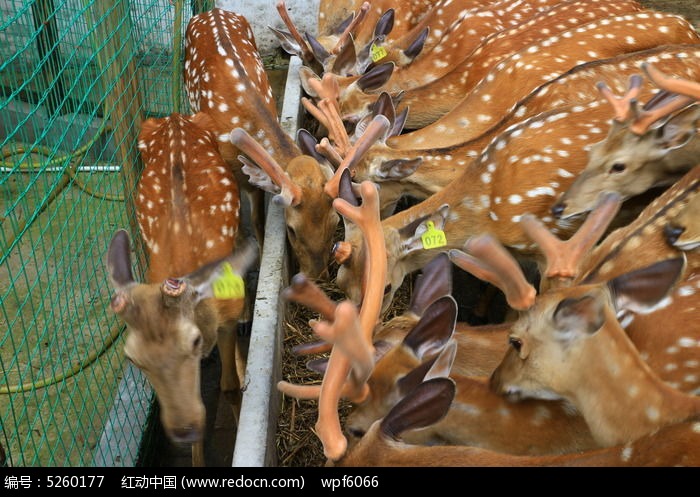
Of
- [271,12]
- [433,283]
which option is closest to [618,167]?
[433,283]

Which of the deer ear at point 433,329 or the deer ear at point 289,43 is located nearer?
the deer ear at point 433,329

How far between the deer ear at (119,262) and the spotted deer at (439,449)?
107 centimetres

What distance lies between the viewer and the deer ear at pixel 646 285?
92.5 inches

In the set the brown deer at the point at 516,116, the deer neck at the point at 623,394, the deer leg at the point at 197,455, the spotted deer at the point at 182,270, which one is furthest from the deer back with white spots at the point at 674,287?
the deer leg at the point at 197,455

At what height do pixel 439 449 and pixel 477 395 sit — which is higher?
pixel 439 449

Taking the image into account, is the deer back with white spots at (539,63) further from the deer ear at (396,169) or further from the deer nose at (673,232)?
the deer nose at (673,232)

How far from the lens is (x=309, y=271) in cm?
388

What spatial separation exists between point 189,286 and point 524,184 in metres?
1.53

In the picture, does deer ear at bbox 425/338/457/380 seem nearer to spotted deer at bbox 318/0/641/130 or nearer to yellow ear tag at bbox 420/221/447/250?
yellow ear tag at bbox 420/221/447/250

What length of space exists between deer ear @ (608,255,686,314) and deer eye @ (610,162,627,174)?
2.93 ft

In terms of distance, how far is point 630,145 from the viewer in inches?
125

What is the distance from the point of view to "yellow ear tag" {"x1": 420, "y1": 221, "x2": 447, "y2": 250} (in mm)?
3365

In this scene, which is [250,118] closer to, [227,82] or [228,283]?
[227,82]

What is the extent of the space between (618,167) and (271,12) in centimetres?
426
